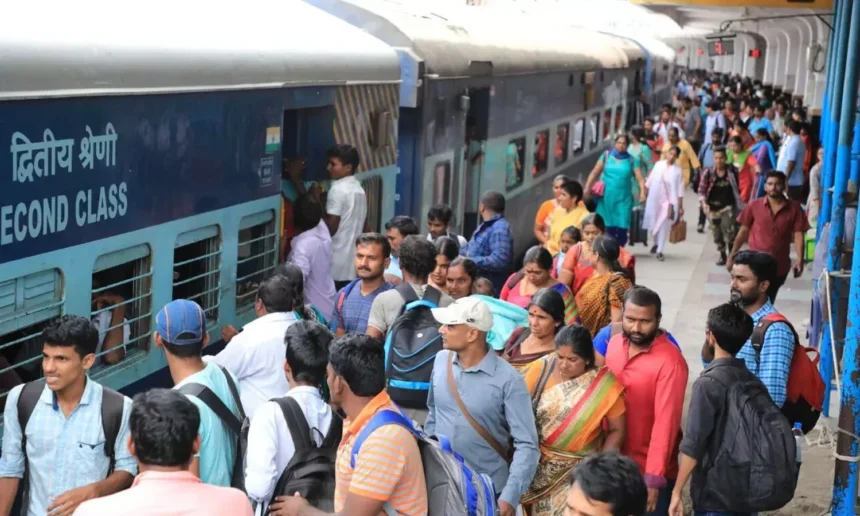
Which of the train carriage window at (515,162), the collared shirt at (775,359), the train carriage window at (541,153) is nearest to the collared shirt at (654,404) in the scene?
the collared shirt at (775,359)

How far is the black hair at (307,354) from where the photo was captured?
4320 millimetres

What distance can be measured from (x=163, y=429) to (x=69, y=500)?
1.02 metres

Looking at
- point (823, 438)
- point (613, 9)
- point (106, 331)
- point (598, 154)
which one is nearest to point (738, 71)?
point (613, 9)

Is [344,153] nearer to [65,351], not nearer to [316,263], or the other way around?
[316,263]

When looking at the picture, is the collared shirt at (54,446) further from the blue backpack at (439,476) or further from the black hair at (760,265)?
the black hair at (760,265)

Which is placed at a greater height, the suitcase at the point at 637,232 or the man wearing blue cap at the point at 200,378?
the man wearing blue cap at the point at 200,378

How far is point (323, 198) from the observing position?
299 inches

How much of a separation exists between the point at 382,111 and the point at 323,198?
3.13ft

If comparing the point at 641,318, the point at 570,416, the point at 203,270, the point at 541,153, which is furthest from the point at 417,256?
the point at 541,153

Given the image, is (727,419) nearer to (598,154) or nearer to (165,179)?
(165,179)

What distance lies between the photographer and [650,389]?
5207 millimetres

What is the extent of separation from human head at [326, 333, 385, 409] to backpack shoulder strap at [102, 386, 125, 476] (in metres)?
0.75

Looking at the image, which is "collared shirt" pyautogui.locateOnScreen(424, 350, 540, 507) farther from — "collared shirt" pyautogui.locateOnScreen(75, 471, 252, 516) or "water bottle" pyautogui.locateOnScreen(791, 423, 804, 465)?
"collared shirt" pyautogui.locateOnScreen(75, 471, 252, 516)

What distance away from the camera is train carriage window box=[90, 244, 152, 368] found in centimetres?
502
